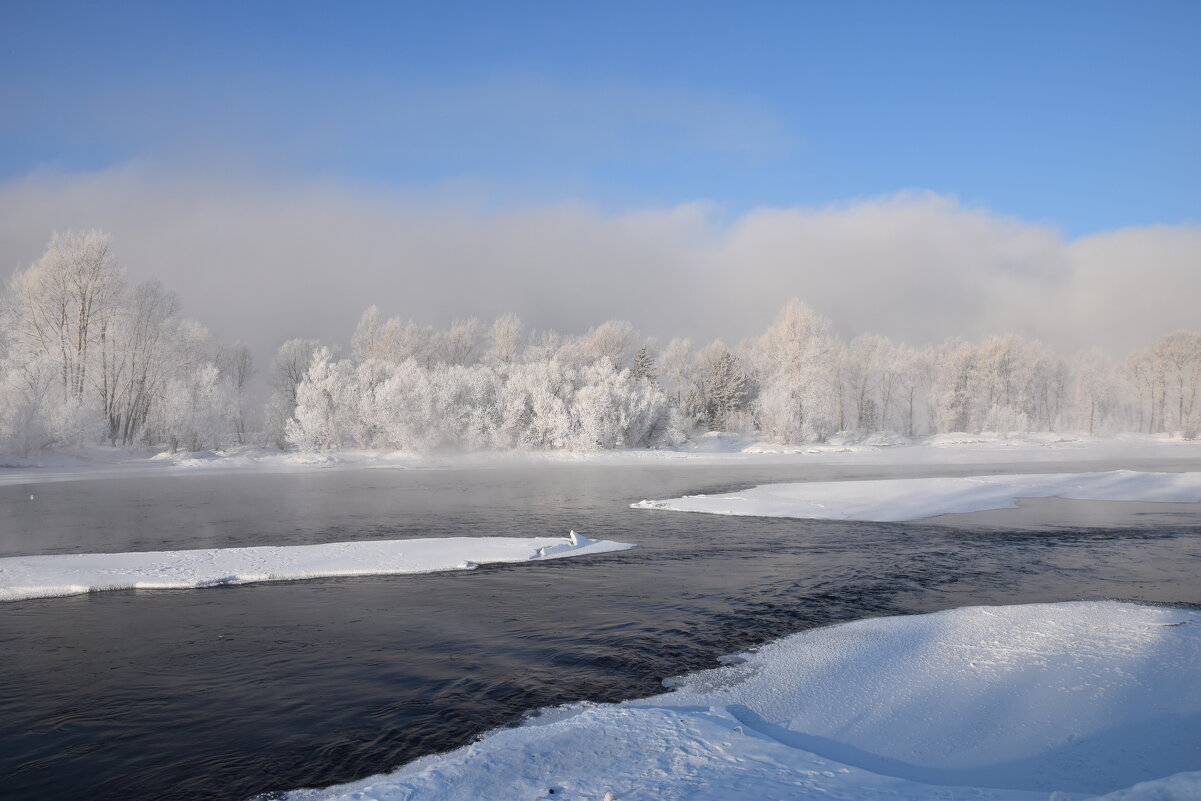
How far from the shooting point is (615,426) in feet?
217

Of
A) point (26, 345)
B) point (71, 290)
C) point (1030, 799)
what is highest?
point (71, 290)

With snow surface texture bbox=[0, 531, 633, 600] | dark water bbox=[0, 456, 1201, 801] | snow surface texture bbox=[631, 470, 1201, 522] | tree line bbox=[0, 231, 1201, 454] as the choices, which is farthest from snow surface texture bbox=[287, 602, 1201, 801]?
tree line bbox=[0, 231, 1201, 454]

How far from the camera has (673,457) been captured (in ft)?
203

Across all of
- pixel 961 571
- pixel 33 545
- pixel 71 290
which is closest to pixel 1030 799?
pixel 961 571

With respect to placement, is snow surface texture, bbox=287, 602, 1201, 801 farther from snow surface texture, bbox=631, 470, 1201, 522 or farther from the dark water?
snow surface texture, bbox=631, 470, 1201, 522

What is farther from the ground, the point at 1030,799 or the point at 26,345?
the point at 26,345

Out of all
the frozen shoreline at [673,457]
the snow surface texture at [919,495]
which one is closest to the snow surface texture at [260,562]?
the snow surface texture at [919,495]

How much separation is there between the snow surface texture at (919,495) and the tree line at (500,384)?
3393cm

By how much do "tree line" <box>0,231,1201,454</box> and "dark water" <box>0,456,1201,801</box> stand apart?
34.1m

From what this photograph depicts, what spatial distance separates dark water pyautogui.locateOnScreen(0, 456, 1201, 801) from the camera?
23.3ft

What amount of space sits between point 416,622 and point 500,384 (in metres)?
56.4

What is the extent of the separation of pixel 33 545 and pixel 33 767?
567 inches

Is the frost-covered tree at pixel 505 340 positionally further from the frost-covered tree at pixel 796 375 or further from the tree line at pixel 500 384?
Result: the frost-covered tree at pixel 796 375

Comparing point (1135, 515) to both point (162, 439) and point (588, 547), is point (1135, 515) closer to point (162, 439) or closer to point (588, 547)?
point (588, 547)
